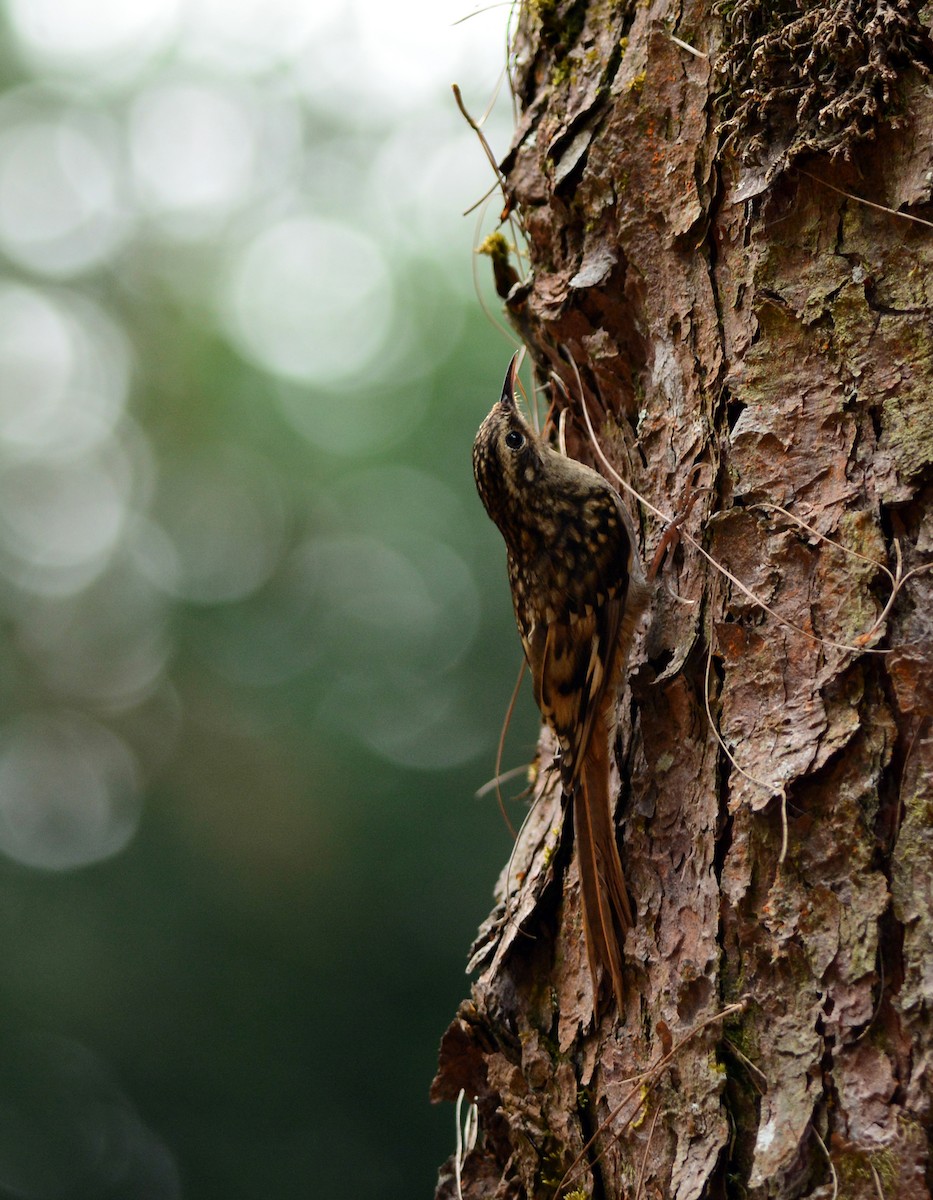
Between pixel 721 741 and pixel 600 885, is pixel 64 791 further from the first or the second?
pixel 721 741

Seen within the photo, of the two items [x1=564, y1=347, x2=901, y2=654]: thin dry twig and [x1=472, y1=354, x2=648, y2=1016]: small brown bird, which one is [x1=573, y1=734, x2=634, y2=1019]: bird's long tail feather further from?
[x1=564, y1=347, x2=901, y2=654]: thin dry twig

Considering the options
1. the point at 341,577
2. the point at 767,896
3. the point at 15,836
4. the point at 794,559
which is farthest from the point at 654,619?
the point at 15,836

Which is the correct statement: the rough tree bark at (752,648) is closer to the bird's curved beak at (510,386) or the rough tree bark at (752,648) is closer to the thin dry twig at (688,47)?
the thin dry twig at (688,47)

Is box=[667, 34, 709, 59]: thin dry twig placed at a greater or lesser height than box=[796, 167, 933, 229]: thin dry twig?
greater

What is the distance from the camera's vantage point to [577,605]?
82.3 inches

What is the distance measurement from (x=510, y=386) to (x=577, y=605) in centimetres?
55

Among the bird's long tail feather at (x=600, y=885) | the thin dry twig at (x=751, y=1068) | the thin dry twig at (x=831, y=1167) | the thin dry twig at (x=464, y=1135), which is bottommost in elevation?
the thin dry twig at (x=464, y=1135)

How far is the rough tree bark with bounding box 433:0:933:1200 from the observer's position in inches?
50.6

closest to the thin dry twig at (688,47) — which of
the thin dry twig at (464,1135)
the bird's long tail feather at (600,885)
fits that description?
the bird's long tail feather at (600,885)

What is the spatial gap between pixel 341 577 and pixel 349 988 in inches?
79.2

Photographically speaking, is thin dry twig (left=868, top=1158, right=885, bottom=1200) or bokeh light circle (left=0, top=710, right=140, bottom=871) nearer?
thin dry twig (left=868, top=1158, right=885, bottom=1200)

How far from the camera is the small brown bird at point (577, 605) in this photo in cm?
167

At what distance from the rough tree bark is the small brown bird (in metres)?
0.06

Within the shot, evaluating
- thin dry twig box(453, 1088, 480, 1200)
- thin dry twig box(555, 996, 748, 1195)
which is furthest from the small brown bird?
thin dry twig box(453, 1088, 480, 1200)
